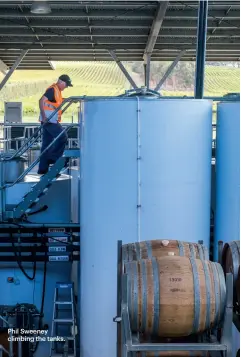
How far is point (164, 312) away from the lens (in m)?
5.79

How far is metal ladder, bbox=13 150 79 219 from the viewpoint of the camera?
10.9m

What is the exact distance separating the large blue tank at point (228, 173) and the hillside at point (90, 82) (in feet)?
121

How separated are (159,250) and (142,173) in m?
2.57

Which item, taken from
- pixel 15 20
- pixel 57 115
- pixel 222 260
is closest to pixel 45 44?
pixel 15 20

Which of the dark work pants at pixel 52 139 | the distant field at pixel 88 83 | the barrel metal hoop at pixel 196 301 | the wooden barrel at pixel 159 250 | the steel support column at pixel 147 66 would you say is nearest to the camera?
the barrel metal hoop at pixel 196 301

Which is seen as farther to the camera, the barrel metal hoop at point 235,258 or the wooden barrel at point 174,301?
the barrel metal hoop at point 235,258

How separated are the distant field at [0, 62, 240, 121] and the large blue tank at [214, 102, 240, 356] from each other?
117ft

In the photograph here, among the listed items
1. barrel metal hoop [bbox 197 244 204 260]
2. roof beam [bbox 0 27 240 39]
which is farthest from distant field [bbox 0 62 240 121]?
barrel metal hoop [bbox 197 244 204 260]

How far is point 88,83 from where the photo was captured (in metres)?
54.8

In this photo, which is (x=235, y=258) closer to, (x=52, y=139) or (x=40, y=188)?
(x=40, y=188)

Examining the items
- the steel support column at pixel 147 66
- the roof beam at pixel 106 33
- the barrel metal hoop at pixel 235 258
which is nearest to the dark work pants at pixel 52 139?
the barrel metal hoop at pixel 235 258

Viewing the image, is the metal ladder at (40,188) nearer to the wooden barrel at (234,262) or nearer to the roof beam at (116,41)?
the wooden barrel at (234,262)

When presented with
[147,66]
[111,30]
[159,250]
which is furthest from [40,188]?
[147,66]

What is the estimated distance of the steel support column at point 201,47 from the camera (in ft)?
32.7
